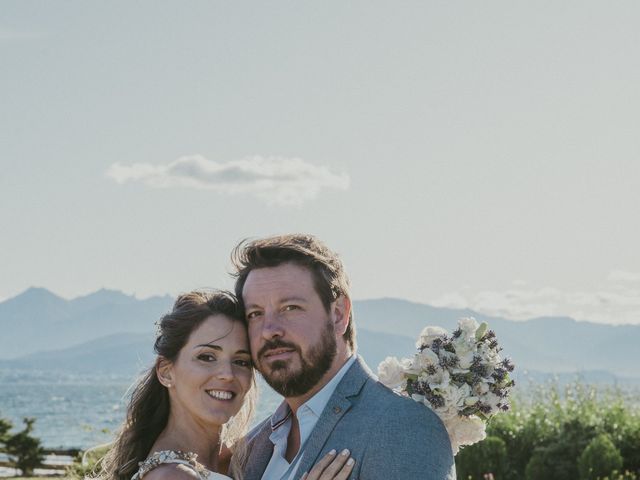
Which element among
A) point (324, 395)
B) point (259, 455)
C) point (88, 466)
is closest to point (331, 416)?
point (324, 395)

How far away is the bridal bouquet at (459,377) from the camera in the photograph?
480 cm

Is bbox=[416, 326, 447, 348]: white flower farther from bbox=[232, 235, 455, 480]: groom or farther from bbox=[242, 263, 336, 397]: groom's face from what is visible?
bbox=[242, 263, 336, 397]: groom's face

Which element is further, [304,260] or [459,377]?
[304,260]

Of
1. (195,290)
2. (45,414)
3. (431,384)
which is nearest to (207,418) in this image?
(195,290)

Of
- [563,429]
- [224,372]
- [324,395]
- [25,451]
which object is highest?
[224,372]

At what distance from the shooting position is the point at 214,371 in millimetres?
5152

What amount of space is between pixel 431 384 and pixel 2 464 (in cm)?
1948

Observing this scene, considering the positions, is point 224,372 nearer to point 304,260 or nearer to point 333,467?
point 304,260

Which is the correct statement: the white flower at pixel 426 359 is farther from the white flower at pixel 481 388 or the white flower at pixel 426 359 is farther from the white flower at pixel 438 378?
the white flower at pixel 481 388

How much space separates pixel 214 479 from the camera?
5082 millimetres

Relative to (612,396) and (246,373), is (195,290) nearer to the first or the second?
(246,373)

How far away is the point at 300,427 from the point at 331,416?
292 mm

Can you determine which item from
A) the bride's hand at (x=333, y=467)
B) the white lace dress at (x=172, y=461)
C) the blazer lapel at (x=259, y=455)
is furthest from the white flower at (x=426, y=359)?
the white lace dress at (x=172, y=461)

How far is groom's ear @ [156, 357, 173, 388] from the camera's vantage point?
5348 mm
